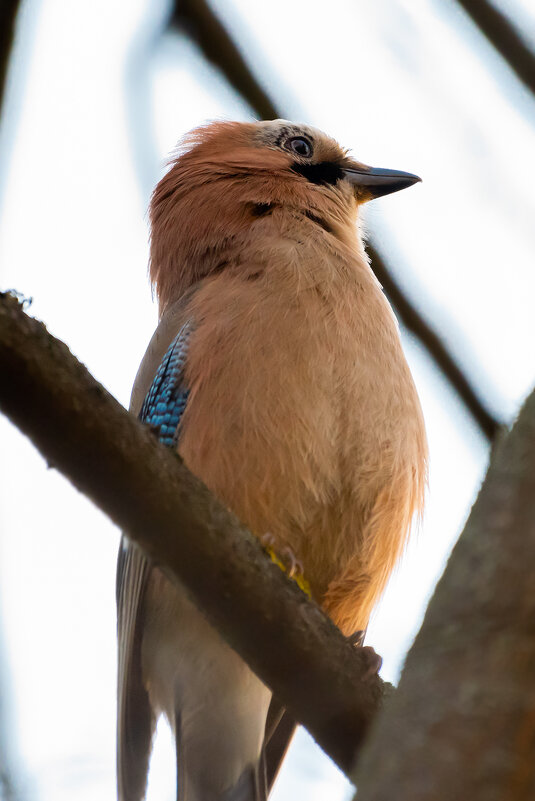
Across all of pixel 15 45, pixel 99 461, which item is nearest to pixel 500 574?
pixel 99 461

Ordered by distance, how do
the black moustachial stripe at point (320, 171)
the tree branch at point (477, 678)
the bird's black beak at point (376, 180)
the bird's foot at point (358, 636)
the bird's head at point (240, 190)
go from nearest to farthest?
the tree branch at point (477, 678), the bird's foot at point (358, 636), the bird's head at point (240, 190), the black moustachial stripe at point (320, 171), the bird's black beak at point (376, 180)

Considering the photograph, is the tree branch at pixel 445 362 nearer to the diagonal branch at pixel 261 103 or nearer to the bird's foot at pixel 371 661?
the diagonal branch at pixel 261 103

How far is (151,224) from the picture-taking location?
7566mm

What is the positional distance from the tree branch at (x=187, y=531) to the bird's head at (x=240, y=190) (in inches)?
117

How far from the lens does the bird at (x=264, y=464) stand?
5.32m

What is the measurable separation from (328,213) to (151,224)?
1.37m

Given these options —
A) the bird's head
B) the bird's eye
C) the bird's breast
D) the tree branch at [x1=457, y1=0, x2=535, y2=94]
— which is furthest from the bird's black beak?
the tree branch at [x1=457, y1=0, x2=535, y2=94]

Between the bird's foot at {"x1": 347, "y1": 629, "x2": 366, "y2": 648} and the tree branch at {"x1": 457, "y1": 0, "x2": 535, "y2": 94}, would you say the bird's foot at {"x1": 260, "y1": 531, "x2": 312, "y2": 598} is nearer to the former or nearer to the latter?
the bird's foot at {"x1": 347, "y1": 629, "x2": 366, "y2": 648}

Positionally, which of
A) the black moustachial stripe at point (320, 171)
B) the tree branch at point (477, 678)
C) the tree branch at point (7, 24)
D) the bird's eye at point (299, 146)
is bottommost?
the tree branch at point (477, 678)

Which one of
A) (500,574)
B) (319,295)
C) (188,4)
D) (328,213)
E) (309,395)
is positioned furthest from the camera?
(328,213)

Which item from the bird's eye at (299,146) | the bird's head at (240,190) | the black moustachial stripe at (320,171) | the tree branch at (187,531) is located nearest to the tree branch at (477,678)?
the tree branch at (187,531)

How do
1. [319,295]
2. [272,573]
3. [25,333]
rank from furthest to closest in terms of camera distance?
[319,295]
[272,573]
[25,333]

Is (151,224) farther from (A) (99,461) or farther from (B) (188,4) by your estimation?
(A) (99,461)

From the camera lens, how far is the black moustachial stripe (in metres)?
7.46
